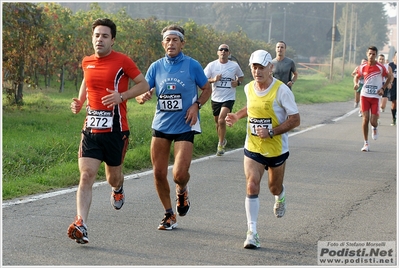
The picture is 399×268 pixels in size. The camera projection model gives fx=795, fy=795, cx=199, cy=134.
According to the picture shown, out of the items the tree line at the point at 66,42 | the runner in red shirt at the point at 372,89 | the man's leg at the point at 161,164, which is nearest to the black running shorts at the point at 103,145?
the man's leg at the point at 161,164

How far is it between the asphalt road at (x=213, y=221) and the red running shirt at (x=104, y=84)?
108 cm

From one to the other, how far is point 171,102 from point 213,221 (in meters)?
1.39

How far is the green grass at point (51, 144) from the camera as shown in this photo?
10.9 m

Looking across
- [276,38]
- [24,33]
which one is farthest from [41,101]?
[276,38]

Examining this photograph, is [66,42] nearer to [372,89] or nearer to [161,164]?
[372,89]

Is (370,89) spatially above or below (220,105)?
above

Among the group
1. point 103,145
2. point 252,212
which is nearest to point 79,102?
point 103,145

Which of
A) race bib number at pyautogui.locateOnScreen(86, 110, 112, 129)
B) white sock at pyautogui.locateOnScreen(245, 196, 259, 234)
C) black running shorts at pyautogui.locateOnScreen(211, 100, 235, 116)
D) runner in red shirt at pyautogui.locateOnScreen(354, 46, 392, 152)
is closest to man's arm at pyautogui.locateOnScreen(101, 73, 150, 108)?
race bib number at pyautogui.locateOnScreen(86, 110, 112, 129)

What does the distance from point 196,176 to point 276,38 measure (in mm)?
98766

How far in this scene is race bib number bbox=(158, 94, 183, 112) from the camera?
27.1 feet

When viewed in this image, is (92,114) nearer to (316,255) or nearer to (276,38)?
(316,255)

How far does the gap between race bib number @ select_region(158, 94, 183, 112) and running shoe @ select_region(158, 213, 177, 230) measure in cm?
110

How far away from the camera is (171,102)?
8266mm

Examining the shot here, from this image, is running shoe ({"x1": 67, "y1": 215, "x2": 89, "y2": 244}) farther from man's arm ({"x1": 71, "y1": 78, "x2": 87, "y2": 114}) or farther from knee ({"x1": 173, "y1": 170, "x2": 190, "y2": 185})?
knee ({"x1": 173, "y1": 170, "x2": 190, "y2": 185})
